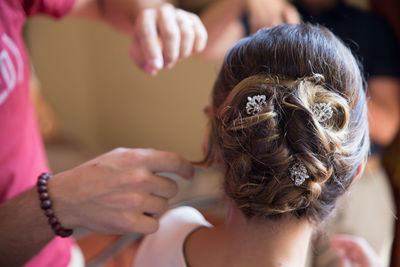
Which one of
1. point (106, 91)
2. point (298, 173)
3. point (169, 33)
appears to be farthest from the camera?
point (106, 91)

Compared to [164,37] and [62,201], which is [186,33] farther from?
[62,201]

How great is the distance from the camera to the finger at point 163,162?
2.12 ft

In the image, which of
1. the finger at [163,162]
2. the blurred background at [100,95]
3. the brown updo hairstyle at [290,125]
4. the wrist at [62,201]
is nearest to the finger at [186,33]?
the brown updo hairstyle at [290,125]

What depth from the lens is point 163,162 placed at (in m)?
0.65

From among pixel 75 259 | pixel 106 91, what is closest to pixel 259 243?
pixel 75 259

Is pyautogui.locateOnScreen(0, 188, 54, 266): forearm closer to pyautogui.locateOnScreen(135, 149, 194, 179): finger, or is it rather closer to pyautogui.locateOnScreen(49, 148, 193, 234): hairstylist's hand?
pyautogui.locateOnScreen(49, 148, 193, 234): hairstylist's hand

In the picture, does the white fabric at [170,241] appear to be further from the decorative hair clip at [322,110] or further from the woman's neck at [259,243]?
the decorative hair clip at [322,110]

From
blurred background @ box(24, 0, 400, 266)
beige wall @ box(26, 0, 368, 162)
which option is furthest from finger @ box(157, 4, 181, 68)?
beige wall @ box(26, 0, 368, 162)

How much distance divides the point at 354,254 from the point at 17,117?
780mm

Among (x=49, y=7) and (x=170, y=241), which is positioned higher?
(x=49, y=7)

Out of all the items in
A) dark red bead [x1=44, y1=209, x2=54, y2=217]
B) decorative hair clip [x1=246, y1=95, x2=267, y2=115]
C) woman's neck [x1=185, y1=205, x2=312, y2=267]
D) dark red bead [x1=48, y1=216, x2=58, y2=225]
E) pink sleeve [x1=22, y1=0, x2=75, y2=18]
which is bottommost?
woman's neck [x1=185, y1=205, x2=312, y2=267]

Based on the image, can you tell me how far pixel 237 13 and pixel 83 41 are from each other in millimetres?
1728

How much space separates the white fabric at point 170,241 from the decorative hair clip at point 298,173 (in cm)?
28

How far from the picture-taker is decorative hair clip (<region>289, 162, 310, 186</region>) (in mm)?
575
